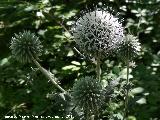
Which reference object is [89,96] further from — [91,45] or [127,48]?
[127,48]

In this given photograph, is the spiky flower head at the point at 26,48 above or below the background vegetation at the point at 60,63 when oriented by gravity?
A: above

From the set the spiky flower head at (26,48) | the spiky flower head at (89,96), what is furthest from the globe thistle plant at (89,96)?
the spiky flower head at (26,48)

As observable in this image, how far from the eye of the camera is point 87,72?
3.21m

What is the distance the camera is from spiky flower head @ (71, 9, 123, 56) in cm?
218

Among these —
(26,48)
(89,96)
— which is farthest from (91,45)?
(26,48)

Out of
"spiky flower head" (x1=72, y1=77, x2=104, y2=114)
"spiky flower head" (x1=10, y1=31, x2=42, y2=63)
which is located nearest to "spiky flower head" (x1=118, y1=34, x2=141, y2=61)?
"spiky flower head" (x1=72, y1=77, x2=104, y2=114)

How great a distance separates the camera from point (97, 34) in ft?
7.18

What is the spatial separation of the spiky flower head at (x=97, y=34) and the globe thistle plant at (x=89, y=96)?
200 mm

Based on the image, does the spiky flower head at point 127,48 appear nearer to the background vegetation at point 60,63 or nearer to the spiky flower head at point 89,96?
the background vegetation at point 60,63

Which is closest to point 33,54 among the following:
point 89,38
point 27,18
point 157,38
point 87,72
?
point 89,38

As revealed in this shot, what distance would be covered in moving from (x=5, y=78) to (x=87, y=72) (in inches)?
31.8

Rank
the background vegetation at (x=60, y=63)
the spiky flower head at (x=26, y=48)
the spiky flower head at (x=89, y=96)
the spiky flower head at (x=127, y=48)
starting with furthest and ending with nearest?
the background vegetation at (x=60, y=63)
the spiky flower head at (x=127, y=48)
the spiky flower head at (x=26, y=48)
the spiky flower head at (x=89, y=96)

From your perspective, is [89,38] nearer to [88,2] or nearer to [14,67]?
[14,67]

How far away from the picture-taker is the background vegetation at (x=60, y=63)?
9.14 feet
